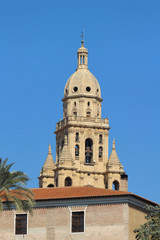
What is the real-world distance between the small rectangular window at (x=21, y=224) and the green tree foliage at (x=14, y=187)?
324 inches

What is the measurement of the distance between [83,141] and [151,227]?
6482 cm

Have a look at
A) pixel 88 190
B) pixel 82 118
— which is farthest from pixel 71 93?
pixel 88 190

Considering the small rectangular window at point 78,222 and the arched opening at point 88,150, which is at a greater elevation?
the arched opening at point 88,150

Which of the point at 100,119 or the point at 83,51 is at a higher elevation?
the point at 83,51

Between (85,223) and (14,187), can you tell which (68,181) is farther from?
(14,187)

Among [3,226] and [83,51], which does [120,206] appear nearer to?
[3,226]

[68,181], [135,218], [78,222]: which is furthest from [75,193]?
[68,181]

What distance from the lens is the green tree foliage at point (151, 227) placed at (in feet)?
267

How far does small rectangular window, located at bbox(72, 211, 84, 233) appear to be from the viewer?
8819 cm

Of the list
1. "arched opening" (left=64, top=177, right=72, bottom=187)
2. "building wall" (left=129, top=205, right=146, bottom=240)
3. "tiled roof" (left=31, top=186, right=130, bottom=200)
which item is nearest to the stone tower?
"arched opening" (left=64, top=177, right=72, bottom=187)

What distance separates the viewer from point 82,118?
148 metres

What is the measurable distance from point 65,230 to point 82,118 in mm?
60408

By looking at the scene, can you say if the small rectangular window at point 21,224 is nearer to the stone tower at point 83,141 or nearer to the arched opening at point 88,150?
the stone tower at point 83,141

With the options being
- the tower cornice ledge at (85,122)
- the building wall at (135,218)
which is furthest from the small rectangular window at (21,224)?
the tower cornice ledge at (85,122)
